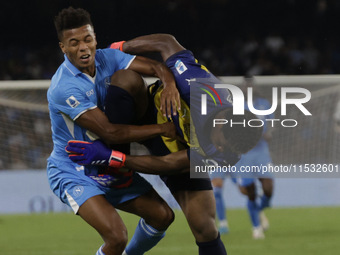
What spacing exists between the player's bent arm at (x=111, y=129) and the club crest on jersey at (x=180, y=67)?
0.46 meters

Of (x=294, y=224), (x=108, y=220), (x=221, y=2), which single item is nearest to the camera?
(x=108, y=220)

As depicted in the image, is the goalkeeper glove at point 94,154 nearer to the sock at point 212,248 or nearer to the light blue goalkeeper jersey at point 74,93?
the light blue goalkeeper jersey at point 74,93

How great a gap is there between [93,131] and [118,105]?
236mm

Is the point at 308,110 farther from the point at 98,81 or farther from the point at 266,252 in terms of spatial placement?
the point at 98,81

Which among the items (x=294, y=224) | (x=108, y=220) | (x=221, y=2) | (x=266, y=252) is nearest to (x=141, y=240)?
(x=108, y=220)

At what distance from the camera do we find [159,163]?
4.67m

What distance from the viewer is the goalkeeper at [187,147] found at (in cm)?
459

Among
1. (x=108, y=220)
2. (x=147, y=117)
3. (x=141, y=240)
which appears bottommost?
(x=141, y=240)

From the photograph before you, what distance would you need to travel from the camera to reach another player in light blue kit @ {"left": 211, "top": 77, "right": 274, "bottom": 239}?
8.25m

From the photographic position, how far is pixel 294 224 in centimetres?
927

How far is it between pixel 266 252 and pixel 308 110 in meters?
3.60

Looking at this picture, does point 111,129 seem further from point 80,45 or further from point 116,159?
point 80,45

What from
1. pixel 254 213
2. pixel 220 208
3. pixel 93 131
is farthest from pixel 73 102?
pixel 220 208

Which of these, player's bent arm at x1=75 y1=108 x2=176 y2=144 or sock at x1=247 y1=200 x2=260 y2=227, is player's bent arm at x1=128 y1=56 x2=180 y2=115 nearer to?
player's bent arm at x1=75 y1=108 x2=176 y2=144
